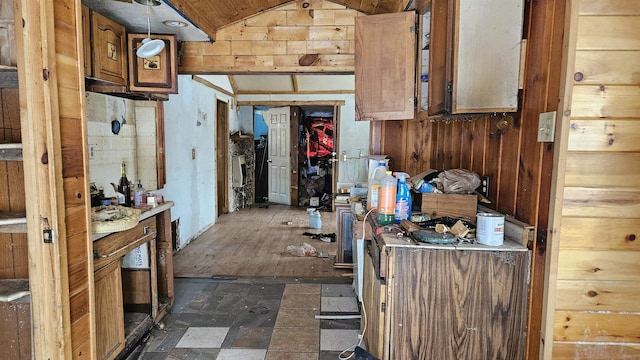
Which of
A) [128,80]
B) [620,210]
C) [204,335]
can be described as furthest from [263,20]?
[620,210]

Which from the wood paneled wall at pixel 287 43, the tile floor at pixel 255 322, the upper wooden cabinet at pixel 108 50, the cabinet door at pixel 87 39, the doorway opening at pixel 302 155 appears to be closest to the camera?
the cabinet door at pixel 87 39

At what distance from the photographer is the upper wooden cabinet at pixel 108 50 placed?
85.4 inches

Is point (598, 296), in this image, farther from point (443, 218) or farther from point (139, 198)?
point (139, 198)

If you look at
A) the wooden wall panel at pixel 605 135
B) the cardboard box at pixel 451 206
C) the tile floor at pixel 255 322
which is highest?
the wooden wall panel at pixel 605 135

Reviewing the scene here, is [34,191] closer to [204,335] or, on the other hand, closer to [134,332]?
[134,332]

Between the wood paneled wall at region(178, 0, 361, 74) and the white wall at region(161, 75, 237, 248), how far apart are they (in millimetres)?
931

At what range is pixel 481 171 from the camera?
2105 mm

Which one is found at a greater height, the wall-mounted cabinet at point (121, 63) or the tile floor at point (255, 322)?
the wall-mounted cabinet at point (121, 63)

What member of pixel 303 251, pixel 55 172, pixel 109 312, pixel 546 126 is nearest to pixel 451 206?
pixel 546 126

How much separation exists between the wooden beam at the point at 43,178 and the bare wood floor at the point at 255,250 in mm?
2054

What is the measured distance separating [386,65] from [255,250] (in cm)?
274

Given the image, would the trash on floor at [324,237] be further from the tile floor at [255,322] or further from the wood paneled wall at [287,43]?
the wood paneled wall at [287,43]

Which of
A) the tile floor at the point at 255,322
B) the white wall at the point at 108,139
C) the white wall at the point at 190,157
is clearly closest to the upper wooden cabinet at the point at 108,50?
the white wall at the point at 108,139

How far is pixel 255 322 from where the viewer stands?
8.62ft
